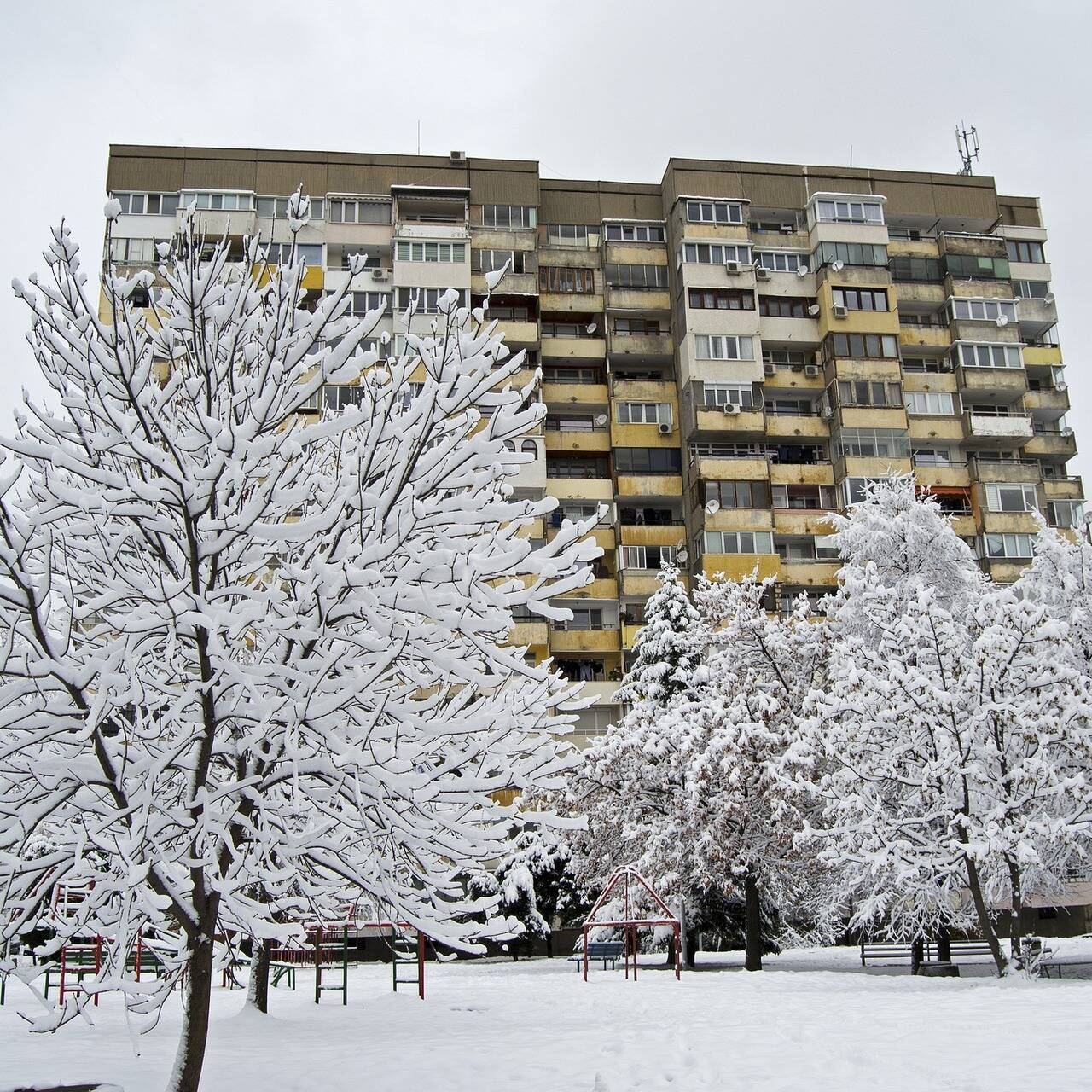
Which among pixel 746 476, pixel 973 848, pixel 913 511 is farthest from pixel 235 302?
pixel 746 476

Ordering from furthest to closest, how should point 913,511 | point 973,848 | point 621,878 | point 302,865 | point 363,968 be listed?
1. point 363,968
2. point 913,511
3. point 621,878
4. point 973,848
5. point 302,865

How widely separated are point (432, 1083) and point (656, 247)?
156 ft

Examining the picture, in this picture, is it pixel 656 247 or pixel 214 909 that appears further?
pixel 656 247

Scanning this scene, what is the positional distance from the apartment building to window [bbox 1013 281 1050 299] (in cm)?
10

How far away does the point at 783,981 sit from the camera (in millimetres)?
19609

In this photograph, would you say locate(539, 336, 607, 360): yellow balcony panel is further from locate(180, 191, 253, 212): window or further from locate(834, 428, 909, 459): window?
locate(180, 191, 253, 212): window

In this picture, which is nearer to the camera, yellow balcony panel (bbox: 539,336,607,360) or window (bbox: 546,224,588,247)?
yellow balcony panel (bbox: 539,336,607,360)

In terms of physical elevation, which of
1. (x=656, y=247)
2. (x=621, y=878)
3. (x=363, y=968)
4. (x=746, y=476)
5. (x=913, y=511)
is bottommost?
(x=363, y=968)

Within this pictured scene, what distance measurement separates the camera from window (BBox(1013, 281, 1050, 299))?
2156 inches

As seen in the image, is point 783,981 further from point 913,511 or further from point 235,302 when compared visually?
point 235,302

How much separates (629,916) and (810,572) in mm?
26187

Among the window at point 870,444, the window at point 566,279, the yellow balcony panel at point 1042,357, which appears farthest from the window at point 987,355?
the window at point 566,279

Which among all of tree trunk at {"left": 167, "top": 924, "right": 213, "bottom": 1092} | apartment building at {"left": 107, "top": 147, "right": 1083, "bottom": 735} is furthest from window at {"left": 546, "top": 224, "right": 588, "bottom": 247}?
tree trunk at {"left": 167, "top": 924, "right": 213, "bottom": 1092}

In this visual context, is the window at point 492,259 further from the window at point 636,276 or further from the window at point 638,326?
the window at point 638,326
